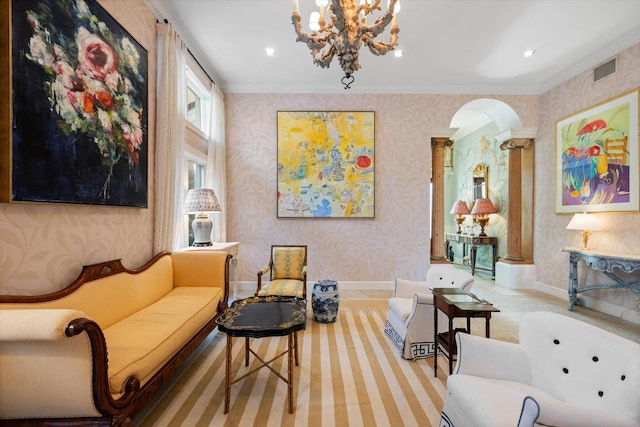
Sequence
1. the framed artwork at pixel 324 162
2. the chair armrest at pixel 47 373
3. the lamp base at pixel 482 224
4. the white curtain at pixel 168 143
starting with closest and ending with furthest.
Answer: the chair armrest at pixel 47 373, the white curtain at pixel 168 143, the framed artwork at pixel 324 162, the lamp base at pixel 482 224

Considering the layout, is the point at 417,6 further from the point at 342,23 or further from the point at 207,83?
the point at 207,83

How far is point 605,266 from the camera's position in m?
A: 3.35

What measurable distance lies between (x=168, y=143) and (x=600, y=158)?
5.60m

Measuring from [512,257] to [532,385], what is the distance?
4.34m

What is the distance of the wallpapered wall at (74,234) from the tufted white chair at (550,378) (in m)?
2.61

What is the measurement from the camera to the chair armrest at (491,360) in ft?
4.87

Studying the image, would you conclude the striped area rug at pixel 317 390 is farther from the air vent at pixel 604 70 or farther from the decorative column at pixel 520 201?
the air vent at pixel 604 70

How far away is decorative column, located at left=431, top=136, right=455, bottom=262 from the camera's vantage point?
5.11 metres

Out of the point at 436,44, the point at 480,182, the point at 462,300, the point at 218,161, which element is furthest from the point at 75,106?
the point at 480,182

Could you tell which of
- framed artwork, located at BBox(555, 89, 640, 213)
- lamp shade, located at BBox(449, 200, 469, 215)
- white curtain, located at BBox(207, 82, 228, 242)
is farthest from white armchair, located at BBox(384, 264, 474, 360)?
lamp shade, located at BBox(449, 200, 469, 215)

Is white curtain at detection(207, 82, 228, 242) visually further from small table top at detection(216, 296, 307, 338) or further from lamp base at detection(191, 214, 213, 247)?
small table top at detection(216, 296, 307, 338)

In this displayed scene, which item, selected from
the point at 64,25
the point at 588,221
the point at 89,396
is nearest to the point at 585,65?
the point at 588,221

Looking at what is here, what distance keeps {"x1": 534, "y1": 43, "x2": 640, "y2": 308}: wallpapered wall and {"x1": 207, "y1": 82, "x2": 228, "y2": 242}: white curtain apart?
5.54m

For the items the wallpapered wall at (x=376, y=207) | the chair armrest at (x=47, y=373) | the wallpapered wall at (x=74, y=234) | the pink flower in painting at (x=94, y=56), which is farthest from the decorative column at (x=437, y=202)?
the chair armrest at (x=47, y=373)
